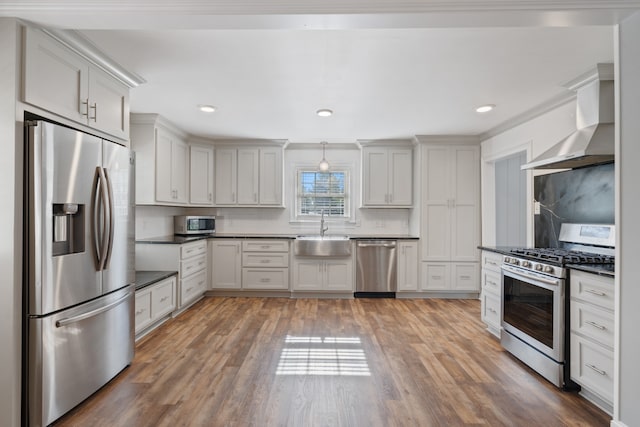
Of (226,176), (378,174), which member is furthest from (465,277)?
(226,176)

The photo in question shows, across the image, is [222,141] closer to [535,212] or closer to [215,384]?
[215,384]

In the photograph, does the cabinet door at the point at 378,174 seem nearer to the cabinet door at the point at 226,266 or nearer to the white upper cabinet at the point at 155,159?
the cabinet door at the point at 226,266

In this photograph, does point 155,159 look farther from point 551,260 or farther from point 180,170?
point 551,260

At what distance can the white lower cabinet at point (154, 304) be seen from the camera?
317 centimetres

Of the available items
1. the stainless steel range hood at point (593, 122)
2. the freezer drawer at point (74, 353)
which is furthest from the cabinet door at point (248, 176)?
the stainless steel range hood at point (593, 122)

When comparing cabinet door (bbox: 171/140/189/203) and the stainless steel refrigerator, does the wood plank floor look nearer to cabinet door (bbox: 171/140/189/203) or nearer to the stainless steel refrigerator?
the stainless steel refrigerator

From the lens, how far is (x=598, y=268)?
2158mm

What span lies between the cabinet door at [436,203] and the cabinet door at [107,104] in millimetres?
3777

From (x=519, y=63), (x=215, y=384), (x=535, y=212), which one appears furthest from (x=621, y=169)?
(x=215, y=384)

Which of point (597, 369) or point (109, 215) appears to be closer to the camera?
point (597, 369)

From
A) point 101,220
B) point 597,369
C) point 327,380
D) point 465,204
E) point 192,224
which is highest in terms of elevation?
point 465,204

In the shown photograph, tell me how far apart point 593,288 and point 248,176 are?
14.2ft

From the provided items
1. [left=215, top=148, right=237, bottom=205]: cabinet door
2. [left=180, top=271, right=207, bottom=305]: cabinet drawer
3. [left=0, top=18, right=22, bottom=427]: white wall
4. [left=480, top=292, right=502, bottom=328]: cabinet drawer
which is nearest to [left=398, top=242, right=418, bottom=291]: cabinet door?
[left=480, top=292, right=502, bottom=328]: cabinet drawer

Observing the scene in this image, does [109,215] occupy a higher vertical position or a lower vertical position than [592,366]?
higher
